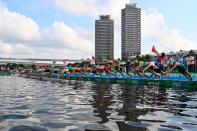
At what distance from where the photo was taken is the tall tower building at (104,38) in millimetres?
177750

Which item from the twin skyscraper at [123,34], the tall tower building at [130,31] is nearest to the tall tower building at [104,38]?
the twin skyscraper at [123,34]

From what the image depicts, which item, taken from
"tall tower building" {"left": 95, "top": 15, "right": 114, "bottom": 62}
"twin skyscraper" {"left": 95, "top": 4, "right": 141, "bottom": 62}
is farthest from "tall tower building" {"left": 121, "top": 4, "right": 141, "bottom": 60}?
"tall tower building" {"left": 95, "top": 15, "right": 114, "bottom": 62}

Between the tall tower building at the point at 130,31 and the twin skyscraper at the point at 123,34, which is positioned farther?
the tall tower building at the point at 130,31

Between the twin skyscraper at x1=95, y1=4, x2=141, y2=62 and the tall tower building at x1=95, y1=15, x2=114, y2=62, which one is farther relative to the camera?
the twin skyscraper at x1=95, y1=4, x2=141, y2=62

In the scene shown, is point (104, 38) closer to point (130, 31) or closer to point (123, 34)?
point (123, 34)

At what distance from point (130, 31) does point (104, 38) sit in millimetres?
16613

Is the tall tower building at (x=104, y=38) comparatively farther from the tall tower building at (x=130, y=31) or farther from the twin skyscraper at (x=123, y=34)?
the tall tower building at (x=130, y=31)

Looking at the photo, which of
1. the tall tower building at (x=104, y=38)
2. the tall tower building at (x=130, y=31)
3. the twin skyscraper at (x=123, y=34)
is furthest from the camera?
the tall tower building at (x=130, y=31)

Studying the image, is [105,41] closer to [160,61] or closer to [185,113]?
[160,61]

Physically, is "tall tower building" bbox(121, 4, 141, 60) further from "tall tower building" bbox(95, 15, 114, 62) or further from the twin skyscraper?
"tall tower building" bbox(95, 15, 114, 62)

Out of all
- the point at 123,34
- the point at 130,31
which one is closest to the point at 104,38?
the point at 123,34

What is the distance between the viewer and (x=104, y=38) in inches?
7072

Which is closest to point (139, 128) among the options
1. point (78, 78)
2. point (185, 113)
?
point (185, 113)

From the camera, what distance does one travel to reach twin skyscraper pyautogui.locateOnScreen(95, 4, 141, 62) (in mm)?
178250
